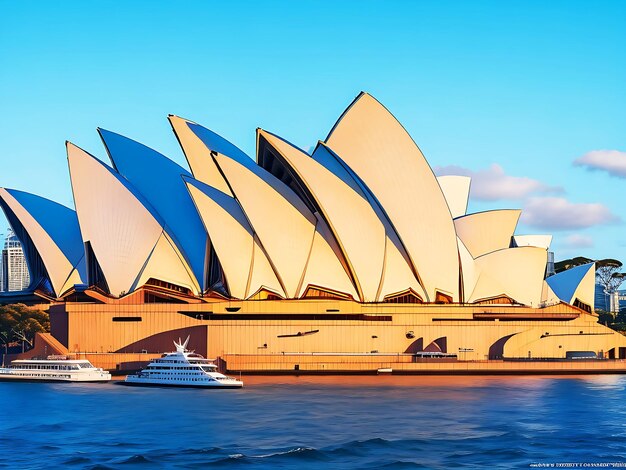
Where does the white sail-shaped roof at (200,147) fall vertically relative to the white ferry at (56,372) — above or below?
above

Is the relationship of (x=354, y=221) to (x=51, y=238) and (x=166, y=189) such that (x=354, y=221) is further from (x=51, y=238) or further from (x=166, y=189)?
(x=51, y=238)

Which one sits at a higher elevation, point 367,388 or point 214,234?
point 214,234

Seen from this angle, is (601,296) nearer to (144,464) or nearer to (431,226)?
(431,226)

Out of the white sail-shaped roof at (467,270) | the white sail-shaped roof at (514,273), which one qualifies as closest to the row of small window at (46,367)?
the white sail-shaped roof at (467,270)

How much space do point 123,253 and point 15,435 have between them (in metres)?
31.0

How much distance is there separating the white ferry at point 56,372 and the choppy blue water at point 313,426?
1935 millimetres

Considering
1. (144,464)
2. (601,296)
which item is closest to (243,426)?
(144,464)

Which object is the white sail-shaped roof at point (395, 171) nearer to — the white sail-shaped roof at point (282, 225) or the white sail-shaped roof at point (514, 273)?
the white sail-shaped roof at point (282, 225)

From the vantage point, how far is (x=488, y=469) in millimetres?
33938

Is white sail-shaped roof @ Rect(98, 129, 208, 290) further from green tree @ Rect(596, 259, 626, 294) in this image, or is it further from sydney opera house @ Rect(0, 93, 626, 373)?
green tree @ Rect(596, 259, 626, 294)

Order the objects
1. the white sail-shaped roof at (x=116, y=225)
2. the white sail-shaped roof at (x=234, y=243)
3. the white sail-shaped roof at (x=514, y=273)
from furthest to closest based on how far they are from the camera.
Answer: the white sail-shaped roof at (x=514, y=273) → the white sail-shaped roof at (x=116, y=225) → the white sail-shaped roof at (x=234, y=243)

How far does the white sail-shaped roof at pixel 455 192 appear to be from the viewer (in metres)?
84.7

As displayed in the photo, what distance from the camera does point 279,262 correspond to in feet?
230

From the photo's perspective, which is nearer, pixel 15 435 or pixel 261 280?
pixel 15 435
